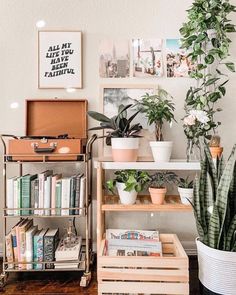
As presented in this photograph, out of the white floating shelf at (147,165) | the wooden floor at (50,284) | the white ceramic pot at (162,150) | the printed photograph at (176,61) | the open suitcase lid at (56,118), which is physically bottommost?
the wooden floor at (50,284)

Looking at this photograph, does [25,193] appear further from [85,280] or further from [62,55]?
[62,55]

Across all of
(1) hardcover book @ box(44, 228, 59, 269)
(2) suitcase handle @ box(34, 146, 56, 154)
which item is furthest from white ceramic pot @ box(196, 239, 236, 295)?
(2) suitcase handle @ box(34, 146, 56, 154)

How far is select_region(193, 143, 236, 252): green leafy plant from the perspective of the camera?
149 centimetres

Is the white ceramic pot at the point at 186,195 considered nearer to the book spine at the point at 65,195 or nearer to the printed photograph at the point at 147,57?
the book spine at the point at 65,195

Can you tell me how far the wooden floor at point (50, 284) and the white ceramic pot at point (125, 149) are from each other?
2.82ft

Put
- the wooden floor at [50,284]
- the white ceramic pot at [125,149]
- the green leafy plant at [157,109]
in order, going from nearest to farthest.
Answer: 1. the wooden floor at [50,284]
2. the white ceramic pot at [125,149]
3. the green leafy plant at [157,109]

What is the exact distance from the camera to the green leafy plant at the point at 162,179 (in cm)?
198

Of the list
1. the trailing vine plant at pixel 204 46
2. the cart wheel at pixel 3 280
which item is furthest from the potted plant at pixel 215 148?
the cart wheel at pixel 3 280

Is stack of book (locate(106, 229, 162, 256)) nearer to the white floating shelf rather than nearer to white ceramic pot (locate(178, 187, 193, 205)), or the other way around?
white ceramic pot (locate(178, 187, 193, 205))

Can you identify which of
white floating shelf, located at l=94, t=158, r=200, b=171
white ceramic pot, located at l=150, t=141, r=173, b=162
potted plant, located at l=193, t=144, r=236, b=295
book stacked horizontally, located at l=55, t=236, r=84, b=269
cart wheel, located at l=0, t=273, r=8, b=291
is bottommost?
cart wheel, located at l=0, t=273, r=8, b=291

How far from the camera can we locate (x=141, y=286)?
1548mm

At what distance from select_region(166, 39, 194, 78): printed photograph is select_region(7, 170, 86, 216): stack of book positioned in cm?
111

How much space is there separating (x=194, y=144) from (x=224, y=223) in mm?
689

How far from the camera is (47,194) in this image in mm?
1834
